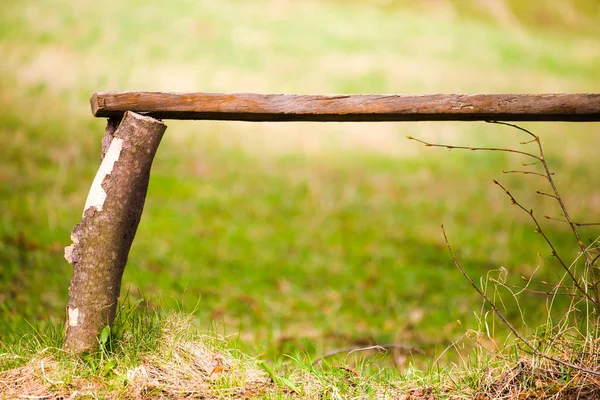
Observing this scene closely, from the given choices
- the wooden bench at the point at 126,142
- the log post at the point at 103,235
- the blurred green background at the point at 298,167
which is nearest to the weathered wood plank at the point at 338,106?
the wooden bench at the point at 126,142

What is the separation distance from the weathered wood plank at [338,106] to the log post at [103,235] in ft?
0.36

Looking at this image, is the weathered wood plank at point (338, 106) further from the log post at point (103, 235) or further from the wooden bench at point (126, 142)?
the log post at point (103, 235)

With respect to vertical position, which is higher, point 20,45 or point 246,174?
point 20,45

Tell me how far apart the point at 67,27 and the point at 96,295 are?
35.6 ft

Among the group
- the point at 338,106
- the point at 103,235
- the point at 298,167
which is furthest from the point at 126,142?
the point at 298,167

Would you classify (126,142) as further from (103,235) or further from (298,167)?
(298,167)

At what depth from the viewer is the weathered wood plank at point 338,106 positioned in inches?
110

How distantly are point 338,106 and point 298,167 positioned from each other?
7549mm

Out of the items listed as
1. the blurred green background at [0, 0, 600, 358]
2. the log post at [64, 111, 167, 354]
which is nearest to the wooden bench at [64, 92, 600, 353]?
the log post at [64, 111, 167, 354]

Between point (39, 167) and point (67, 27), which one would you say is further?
point (67, 27)

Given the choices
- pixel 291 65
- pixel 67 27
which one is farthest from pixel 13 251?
pixel 291 65

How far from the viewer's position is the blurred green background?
19.4 feet

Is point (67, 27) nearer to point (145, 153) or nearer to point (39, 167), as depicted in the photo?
point (39, 167)

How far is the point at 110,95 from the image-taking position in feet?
9.55
